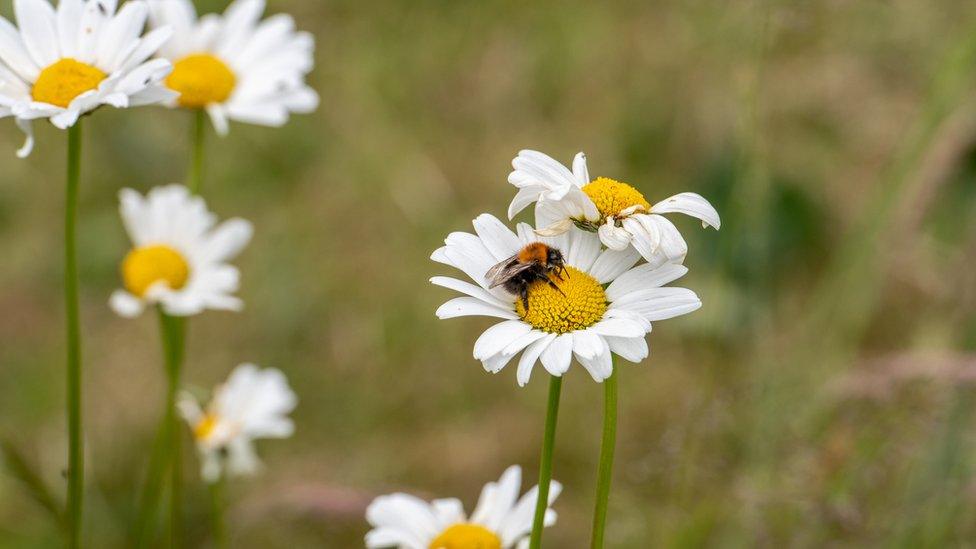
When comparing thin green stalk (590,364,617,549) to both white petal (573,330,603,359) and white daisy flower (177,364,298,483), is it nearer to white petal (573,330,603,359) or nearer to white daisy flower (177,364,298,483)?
white petal (573,330,603,359)

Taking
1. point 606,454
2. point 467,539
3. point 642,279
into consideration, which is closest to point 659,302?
point 642,279

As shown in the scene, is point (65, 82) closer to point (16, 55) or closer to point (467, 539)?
point (16, 55)

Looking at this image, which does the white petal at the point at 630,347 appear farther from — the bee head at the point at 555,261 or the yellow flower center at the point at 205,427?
the yellow flower center at the point at 205,427

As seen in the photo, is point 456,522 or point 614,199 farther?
point 456,522

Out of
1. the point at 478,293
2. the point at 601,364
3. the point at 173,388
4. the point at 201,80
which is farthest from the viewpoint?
the point at 201,80

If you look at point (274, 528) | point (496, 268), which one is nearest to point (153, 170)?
point (274, 528)

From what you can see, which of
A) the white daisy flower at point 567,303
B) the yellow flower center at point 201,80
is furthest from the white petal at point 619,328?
the yellow flower center at point 201,80

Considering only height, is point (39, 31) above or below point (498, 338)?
above

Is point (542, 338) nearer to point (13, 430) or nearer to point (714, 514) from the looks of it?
point (714, 514)
